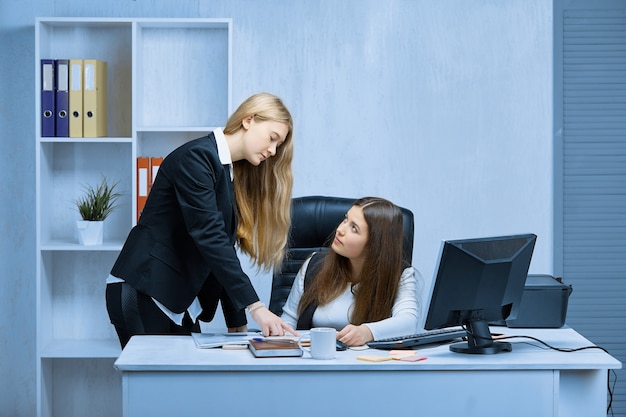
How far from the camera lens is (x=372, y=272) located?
2.84 m

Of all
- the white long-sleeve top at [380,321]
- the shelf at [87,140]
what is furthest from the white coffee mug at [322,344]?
the shelf at [87,140]

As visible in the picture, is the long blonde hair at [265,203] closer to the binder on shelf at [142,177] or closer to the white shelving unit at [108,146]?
the binder on shelf at [142,177]

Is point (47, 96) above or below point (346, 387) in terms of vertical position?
above

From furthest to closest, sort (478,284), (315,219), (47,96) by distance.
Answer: (47,96) → (315,219) → (478,284)

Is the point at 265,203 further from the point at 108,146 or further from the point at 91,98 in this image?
the point at 108,146

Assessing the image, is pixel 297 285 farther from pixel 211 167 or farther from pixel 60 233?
pixel 60 233

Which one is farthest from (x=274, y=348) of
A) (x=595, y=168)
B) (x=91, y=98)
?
(x=595, y=168)

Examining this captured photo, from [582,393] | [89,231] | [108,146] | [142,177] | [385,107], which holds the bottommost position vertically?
[582,393]

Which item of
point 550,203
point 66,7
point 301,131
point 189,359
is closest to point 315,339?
point 189,359

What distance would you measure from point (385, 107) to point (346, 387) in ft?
6.75

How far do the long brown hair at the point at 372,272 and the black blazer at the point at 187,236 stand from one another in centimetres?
38

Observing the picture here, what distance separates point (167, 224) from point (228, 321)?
0.45 metres

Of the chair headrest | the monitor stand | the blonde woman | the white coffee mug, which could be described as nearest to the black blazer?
the blonde woman

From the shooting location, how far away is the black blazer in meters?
2.52
